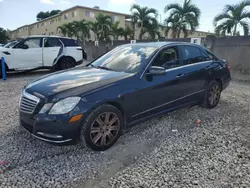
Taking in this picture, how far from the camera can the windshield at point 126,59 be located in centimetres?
347

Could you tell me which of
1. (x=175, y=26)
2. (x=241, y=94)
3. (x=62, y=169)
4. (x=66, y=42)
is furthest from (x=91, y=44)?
(x=62, y=169)

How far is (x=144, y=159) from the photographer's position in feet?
9.20

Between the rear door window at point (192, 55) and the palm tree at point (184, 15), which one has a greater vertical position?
the palm tree at point (184, 15)

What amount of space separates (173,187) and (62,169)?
134 centimetres

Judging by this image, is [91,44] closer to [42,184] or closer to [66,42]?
[66,42]

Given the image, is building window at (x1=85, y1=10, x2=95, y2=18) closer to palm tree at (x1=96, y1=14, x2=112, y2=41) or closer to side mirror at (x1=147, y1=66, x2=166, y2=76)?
palm tree at (x1=96, y1=14, x2=112, y2=41)

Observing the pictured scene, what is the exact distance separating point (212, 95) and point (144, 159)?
2757 mm

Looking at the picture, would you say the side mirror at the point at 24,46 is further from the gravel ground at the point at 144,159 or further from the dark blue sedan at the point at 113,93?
the dark blue sedan at the point at 113,93

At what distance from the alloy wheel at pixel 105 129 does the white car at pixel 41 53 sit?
7.13 m

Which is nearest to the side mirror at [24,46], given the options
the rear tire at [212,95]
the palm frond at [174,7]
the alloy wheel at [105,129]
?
the alloy wheel at [105,129]

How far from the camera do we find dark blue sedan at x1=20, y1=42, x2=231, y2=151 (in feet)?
8.68

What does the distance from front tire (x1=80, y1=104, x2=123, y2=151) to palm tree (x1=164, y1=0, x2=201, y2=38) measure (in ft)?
52.4

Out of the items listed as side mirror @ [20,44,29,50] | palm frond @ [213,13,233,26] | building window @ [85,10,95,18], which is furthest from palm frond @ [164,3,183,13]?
building window @ [85,10,95,18]

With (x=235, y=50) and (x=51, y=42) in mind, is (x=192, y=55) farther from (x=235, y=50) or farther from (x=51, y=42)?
(x=51, y=42)
